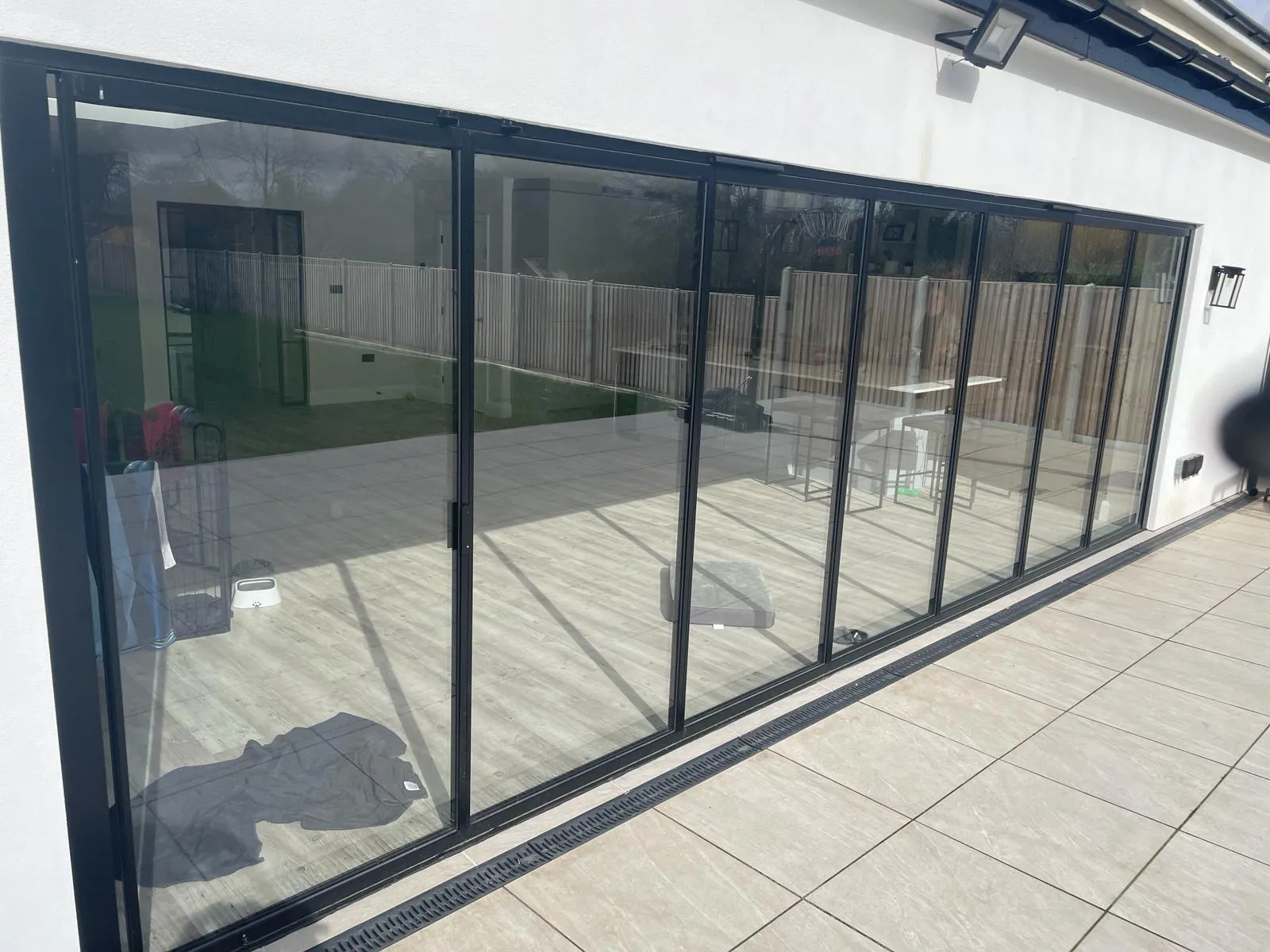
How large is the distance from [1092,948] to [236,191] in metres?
3.58

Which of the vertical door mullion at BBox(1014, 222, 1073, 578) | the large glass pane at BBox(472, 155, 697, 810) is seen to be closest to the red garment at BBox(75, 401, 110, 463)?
the large glass pane at BBox(472, 155, 697, 810)

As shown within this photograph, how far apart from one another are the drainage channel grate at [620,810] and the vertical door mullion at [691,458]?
31 centimetres

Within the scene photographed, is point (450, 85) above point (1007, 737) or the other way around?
above

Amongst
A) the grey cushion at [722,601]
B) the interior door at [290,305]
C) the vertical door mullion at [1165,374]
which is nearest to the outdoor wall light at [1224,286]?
the vertical door mullion at [1165,374]

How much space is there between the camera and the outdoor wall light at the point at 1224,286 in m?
7.57

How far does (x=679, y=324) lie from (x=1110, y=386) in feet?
14.6

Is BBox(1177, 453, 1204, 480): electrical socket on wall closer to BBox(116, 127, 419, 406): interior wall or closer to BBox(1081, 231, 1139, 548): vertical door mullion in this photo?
BBox(1081, 231, 1139, 548): vertical door mullion

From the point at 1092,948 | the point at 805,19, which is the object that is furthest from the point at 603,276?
the point at 1092,948

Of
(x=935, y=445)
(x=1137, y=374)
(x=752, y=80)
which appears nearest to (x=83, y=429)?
(x=752, y=80)

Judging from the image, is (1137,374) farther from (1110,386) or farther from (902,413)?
(902,413)

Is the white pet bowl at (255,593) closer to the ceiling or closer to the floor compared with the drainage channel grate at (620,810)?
closer to the ceiling

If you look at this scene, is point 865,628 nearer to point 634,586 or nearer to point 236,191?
point 634,586

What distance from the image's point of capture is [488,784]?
11.9 feet

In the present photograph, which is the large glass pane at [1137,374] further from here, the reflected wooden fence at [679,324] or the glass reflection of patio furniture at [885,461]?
the glass reflection of patio furniture at [885,461]
